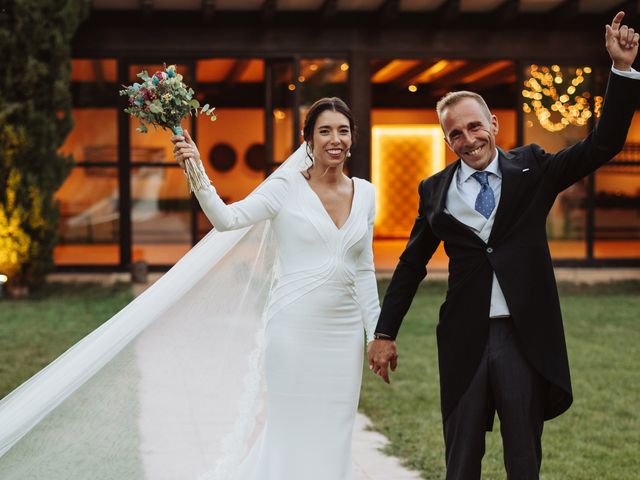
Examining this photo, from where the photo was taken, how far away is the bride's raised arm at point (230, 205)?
4098 millimetres

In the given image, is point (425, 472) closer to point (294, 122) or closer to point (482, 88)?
point (294, 122)

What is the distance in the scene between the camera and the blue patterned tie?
12.3 feet

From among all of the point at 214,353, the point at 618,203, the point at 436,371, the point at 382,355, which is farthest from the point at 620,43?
the point at 618,203

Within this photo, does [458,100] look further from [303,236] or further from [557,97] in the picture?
[557,97]

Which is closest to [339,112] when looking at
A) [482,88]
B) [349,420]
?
[349,420]

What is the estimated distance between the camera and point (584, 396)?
7934 millimetres

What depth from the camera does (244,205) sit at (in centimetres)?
436

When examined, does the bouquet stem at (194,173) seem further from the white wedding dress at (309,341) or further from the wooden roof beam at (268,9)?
the wooden roof beam at (268,9)

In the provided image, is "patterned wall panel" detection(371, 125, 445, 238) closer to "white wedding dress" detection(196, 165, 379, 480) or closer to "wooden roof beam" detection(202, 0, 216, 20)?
"wooden roof beam" detection(202, 0, 216, 20)

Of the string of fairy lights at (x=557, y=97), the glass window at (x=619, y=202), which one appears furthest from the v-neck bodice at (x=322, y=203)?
the glass window at (x=619, y=202)

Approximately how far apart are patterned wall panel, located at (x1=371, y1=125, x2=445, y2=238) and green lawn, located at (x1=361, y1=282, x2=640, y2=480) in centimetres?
1164

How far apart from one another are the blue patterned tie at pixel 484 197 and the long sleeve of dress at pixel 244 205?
1.01 meters

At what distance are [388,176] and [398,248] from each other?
3.77 metres

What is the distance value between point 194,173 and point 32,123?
33.4 feet
